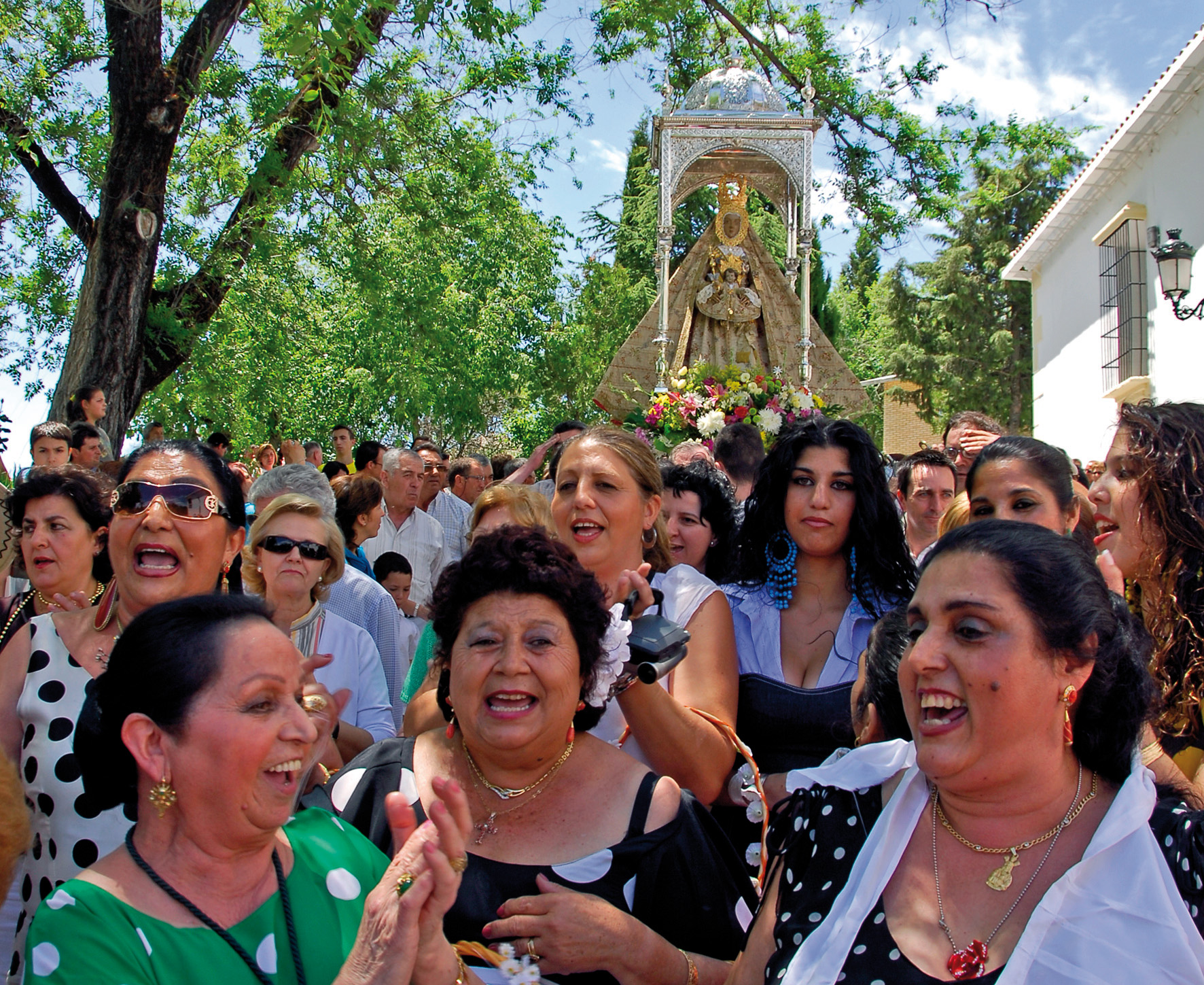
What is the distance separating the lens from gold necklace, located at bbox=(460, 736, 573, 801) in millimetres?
2412

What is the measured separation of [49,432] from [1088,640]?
20.2ft

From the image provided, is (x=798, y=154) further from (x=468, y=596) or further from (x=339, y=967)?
(x=339, y=967)

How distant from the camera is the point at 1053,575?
200 cm

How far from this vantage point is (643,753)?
9.20ft

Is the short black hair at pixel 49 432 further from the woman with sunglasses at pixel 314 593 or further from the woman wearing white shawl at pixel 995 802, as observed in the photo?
the woman wearing white shawl at pixel 995 802

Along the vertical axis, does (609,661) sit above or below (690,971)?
above

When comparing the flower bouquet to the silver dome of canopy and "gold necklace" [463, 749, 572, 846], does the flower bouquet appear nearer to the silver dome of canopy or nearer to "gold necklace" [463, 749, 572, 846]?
the silver dome of canopy

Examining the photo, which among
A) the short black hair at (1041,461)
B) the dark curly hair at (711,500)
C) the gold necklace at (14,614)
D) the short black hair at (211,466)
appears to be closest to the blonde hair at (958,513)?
the short black hair at (1041,461)

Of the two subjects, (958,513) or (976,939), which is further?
(958,513)

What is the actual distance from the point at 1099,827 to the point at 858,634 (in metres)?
1.47

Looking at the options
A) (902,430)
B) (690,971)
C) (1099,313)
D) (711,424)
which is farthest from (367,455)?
(902,430)

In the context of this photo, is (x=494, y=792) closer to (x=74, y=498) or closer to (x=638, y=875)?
(x=638, y=875)

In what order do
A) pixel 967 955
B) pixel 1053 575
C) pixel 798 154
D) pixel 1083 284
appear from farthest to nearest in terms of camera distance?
pixel 1083 284
pixel 798 154
pixel 1053 575
pixel 967 955

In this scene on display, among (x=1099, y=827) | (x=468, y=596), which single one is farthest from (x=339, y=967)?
(x=1099, y=827)
